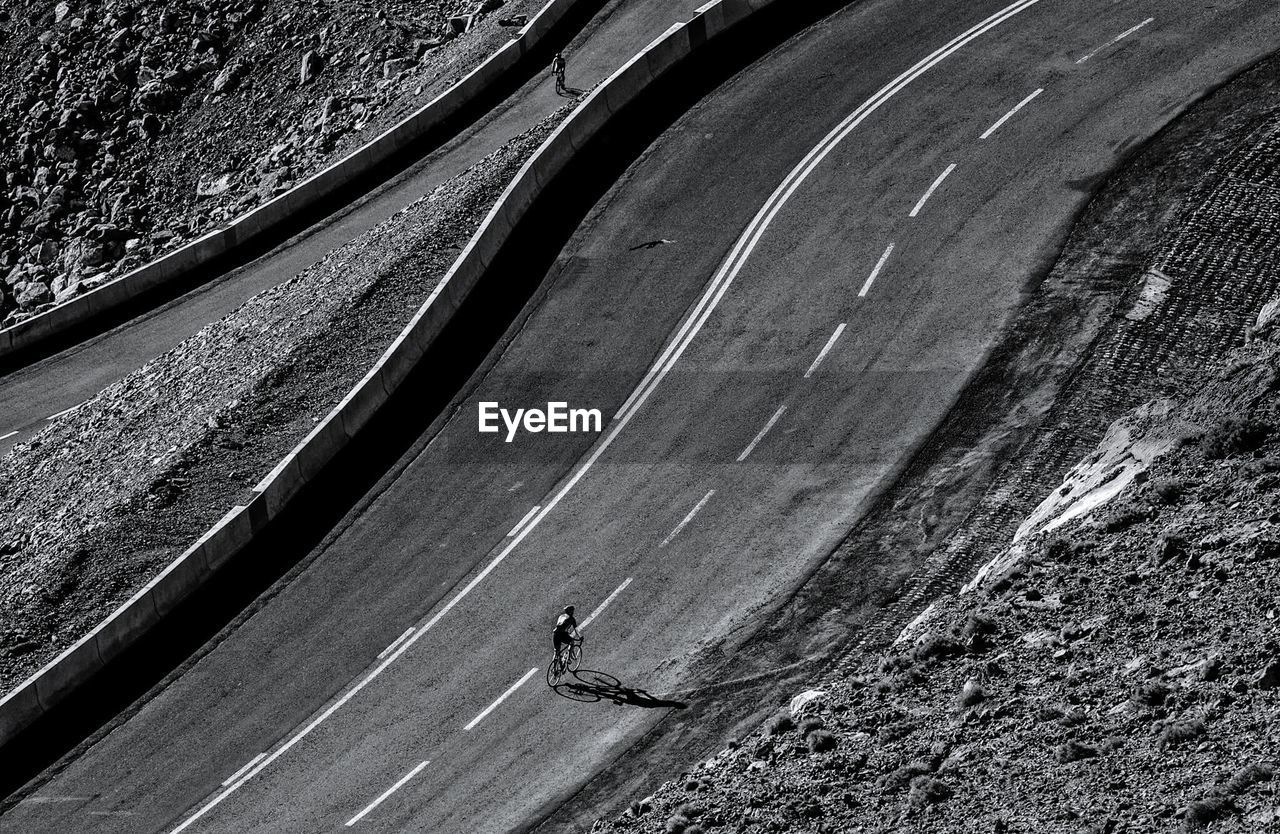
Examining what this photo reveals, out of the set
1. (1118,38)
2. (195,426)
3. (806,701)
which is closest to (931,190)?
(1118,38)

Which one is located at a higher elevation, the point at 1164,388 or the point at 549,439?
the point at 549,439

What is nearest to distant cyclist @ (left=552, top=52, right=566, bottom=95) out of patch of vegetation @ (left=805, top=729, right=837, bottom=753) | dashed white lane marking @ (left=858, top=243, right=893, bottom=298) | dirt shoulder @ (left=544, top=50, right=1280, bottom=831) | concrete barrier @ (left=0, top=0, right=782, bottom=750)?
concrete barrier @ (left=0, top=0, right=782, bottom=750)

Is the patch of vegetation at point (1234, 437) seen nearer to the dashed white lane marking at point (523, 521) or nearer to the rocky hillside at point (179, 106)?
the dashed white lane marking at point (523, 521)

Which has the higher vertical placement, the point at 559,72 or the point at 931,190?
the point at 559,72

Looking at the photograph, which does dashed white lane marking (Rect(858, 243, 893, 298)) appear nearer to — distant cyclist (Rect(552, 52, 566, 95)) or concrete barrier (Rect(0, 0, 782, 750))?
concrete barrier (Rect(0, 0, 782, 750))

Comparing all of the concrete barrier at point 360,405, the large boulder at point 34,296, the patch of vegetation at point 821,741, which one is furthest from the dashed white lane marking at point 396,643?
the large boulder at point 34,296

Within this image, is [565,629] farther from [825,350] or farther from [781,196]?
[781,196]

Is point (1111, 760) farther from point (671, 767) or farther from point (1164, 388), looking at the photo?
point (1164, 388)

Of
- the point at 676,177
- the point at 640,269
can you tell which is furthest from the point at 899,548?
Answer: the point at 676,177
